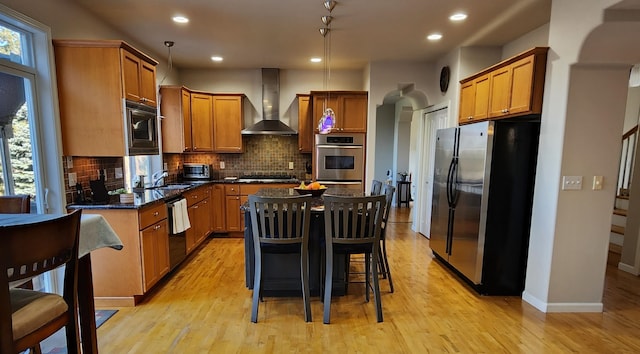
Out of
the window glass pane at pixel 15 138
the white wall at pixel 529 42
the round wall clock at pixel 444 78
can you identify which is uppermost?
the white wall at pixel 529 42

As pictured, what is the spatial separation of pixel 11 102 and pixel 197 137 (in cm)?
262

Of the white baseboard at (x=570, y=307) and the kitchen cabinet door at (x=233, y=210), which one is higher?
the kitchen cabinet door at (x=233, y=210)

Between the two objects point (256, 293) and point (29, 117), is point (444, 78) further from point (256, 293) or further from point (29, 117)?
point (29, 117)

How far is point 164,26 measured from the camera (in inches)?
133

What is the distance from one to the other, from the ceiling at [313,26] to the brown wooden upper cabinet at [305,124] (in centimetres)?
76

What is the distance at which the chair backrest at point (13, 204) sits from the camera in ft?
6.38

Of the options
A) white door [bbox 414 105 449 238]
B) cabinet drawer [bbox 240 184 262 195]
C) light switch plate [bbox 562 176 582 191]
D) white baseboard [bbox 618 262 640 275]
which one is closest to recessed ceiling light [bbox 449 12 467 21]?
white door [bbox 414 105 449 238]

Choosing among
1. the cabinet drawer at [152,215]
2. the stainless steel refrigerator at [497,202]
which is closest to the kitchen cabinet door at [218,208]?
the cabinet drawer at [152,215]

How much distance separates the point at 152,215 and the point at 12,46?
1.68 m

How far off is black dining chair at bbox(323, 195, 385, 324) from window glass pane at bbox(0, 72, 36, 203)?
2.44 m

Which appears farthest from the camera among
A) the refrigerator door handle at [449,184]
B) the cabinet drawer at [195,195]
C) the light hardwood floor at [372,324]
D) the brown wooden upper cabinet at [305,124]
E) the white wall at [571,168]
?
the brown wooden upper cabinet at [305,124]

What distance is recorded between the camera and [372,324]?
252cm

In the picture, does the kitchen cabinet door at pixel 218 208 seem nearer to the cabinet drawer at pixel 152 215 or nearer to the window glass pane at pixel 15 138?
the cabinet drawer at pixel 152 215

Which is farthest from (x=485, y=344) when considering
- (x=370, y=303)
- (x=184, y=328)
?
(x=184, y=328)
